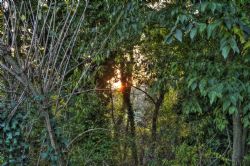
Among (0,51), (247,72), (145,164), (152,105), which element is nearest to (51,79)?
(0,51)

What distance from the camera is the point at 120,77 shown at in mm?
5699

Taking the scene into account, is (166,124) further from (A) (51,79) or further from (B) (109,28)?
(A) (51,79)

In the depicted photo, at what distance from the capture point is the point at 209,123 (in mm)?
4430

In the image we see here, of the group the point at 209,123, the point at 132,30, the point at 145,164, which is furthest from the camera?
the point at 145,164

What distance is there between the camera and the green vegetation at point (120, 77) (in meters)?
2.64

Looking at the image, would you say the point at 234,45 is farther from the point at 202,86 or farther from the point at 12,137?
the point at 12,137

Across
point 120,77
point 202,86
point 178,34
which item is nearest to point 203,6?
point 178,34

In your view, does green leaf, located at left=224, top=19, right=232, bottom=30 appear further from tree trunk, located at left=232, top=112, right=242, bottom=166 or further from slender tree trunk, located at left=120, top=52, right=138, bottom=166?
slender tree trunk, located at left=120, top=52, right=138, bottom=166

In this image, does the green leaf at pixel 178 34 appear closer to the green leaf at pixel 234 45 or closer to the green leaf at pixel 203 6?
the green leaf at pixel 203 6

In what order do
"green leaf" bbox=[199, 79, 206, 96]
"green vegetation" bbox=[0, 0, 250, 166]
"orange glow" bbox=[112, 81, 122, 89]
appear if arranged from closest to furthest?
"green vegetation" bbox=[0, 0, 250, 166]
"green leaf" bbox=[199, 79, 206, 96]
"orange glow" bbox=[112, 81, 122, 89]

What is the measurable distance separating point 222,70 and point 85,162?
1.93 metres

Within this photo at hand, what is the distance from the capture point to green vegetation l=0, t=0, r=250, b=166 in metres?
2.64

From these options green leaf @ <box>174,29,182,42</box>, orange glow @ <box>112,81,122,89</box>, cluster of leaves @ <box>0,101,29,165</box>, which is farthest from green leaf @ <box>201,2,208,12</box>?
orange glow @ <box>112,81,122,89</box>

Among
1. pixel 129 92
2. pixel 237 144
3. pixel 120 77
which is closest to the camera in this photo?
pixel 237 144
